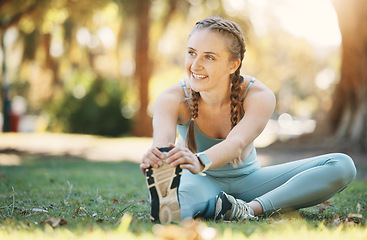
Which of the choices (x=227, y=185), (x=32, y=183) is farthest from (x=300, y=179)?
(x=32, y=183)

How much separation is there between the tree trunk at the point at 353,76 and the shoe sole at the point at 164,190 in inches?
330

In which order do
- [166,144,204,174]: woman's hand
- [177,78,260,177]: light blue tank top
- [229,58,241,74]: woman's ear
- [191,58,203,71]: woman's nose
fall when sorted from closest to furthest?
[166,144,204,174]: woman's hand
[191,58,203,71]: woman's nose
[229,58,241,74]: woman's ear
[177,78,260,177]: light blue tank top

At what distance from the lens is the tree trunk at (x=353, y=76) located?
10211 mm

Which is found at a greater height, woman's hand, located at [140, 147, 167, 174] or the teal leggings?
woman's hand, located at [140, 147, 167, 174]

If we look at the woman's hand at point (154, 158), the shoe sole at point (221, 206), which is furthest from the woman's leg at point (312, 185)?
the woman's hand at point (154, 158)

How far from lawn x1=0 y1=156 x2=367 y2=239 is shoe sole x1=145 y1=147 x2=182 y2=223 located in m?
0.14

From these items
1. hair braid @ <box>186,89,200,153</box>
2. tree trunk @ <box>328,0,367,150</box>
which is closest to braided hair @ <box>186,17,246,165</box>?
hair braid @ <box>186,89,200,153</box>

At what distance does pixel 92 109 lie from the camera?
17516 millimetres

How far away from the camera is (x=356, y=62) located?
1059 centimetres

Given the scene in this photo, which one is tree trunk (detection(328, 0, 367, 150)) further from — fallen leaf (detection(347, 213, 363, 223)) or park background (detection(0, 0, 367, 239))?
fallen leaf (detection(347, 213, 363, 223))

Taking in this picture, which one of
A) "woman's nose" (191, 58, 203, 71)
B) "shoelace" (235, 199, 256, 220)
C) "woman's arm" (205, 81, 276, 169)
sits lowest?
"shoelace" (235, 199, 256, 220)

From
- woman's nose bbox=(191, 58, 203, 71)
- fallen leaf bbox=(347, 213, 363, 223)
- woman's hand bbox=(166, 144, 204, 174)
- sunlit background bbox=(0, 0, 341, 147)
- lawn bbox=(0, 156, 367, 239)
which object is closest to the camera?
lawn bbox=(0, 156, 367, 239)

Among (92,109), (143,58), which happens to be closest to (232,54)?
(143,58)

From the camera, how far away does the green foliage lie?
1756 cm
